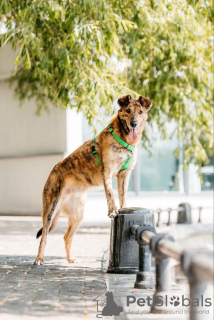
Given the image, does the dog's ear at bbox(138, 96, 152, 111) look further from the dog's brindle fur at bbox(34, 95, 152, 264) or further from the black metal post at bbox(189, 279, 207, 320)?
the black metal post at bbox(189, 279, 207, 320)

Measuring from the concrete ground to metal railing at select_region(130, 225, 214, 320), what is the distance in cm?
20

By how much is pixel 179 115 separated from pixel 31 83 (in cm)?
586

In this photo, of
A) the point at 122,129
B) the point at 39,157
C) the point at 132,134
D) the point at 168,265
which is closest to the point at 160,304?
the point at 168,265

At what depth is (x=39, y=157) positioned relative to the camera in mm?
19953

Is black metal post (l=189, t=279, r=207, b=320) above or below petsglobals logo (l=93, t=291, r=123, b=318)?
above

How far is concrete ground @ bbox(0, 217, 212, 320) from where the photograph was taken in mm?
4941

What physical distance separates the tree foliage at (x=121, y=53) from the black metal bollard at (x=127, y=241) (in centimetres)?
377

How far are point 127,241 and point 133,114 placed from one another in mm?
1652

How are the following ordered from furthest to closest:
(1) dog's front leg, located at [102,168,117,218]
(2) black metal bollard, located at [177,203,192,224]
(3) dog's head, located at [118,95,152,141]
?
1. (2) black metal bollard, located at [177,203,192,224]
2. (3) dog's head, located at [118,95,152,141]
3. (1) dog's front leg, located at [102,168,117,218]

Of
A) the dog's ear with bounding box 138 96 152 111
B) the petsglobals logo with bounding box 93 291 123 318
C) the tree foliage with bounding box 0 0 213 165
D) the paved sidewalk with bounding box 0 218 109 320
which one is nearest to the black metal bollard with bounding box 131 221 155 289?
the paved sidewalk with bounding box 0 218 109 320

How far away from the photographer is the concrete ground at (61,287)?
16.2 ft

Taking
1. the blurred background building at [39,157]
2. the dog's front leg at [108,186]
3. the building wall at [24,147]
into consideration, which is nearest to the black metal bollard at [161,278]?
the dog's front leg at [108,186]

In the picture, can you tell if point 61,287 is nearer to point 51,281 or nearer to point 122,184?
point 51,281

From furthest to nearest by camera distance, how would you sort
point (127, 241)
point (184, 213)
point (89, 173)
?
1. point (184, 213)
2. point (89, 173)
3. point (127, 241)
